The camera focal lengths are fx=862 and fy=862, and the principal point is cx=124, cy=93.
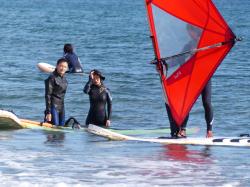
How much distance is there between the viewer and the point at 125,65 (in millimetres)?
32000

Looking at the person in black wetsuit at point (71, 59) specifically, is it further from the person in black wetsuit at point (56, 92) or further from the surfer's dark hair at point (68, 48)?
the person in black wetsuit at point (56, 92)

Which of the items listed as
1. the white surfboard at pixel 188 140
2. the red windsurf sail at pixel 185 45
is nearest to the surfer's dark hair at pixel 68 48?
the red windsurf sail at pixel 185 45

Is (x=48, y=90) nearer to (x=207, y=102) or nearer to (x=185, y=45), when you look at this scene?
(x=185, y=45)

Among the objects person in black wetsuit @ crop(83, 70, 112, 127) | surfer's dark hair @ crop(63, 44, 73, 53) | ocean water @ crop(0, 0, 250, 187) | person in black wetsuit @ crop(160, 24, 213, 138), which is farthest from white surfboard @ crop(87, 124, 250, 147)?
surfer's dark hair @ crop(63, 44, 73, 53)

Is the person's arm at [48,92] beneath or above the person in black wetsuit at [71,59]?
beneath

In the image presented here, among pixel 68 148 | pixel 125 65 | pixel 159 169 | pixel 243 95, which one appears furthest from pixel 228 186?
pixel 125 65

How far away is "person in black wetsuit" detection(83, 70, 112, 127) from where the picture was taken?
14734 millimetres

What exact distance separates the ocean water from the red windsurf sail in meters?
1.03

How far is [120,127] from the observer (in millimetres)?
17203

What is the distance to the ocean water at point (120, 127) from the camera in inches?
408

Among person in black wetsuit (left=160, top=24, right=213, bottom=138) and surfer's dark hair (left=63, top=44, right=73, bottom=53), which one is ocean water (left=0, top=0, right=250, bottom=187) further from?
surfer's dark hair (left=63, top=44, right=73, bottom=53)

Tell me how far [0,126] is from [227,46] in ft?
13.2

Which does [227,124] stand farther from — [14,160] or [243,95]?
[14,160]

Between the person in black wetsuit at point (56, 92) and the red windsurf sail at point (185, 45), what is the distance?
6.10 feet
